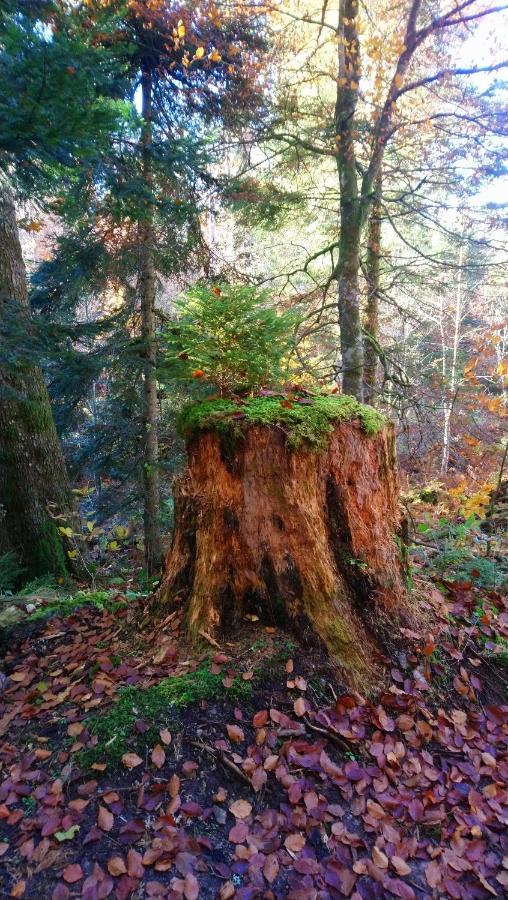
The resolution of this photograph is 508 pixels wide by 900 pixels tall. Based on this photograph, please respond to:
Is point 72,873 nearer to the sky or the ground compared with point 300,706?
nearer to the ground

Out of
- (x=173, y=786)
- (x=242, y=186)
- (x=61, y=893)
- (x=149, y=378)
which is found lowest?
(x=61, y=893)

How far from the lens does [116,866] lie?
193 cm

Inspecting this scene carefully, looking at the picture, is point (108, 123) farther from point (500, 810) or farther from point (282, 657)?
point (500, 810)

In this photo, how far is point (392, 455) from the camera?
3617 millimetres

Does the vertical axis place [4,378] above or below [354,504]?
above

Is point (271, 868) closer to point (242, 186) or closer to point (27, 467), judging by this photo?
point (27, 467)

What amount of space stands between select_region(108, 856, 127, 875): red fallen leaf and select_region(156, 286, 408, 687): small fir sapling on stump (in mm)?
1244

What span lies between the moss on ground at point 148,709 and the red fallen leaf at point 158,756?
39 mm

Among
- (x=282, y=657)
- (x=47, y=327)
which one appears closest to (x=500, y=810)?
(x=282, y=657)

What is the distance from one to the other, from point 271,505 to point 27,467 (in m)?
4.66

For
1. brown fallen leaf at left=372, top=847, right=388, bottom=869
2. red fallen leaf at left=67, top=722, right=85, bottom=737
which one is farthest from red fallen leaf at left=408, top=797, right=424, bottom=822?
red fallen leaf at left=67, top=722, right=85, bottom=737

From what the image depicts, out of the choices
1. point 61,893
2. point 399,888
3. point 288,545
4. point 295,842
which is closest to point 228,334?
point 288,545

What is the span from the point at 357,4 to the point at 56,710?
963 centimetres

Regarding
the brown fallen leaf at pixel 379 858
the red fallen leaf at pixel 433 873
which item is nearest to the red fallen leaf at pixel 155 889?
the brown fallen leaf at pixel 379 858
